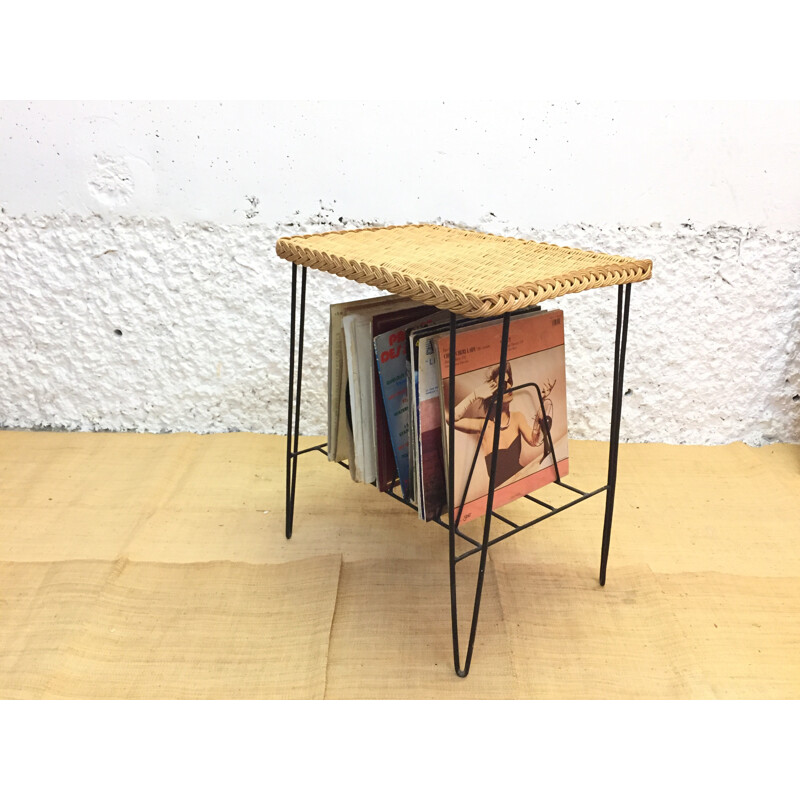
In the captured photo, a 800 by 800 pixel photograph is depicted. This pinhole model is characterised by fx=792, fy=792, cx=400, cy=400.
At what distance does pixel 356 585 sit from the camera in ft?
4.85

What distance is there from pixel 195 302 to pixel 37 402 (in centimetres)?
51

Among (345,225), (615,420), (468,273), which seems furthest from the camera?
(345,225)

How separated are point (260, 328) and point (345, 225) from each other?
13.1 inches

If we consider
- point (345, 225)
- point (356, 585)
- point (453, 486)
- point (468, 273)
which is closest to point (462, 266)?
point (468, 273)

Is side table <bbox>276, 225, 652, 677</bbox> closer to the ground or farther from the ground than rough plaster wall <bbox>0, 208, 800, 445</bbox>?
farther from the ground

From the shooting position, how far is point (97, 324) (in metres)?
1.98

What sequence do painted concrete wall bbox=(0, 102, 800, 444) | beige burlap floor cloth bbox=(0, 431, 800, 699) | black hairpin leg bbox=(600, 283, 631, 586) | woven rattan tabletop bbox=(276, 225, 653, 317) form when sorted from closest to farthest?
woven rattan tabletop bbox=(276, 225, 653, 317), beige burlap floor cloth bbox=(0, 431, 800, 699), black hairpin leg bbox=(600, 283, 631, 586), painted concrete wall bbox=(0, 102, 800, 444)

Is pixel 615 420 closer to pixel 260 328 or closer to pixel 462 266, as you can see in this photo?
pixel 462 266

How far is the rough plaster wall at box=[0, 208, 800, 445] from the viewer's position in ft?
6.24

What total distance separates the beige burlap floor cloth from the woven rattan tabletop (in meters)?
0.59

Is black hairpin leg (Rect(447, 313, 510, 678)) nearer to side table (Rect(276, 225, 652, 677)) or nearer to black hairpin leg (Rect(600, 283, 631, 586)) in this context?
side table (Rect(276, 225, 652, 677))

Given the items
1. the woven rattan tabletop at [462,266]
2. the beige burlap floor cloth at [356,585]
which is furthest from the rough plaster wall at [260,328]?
the woven rattan tabletop at [462,266]

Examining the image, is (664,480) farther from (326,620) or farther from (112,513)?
(112,513)

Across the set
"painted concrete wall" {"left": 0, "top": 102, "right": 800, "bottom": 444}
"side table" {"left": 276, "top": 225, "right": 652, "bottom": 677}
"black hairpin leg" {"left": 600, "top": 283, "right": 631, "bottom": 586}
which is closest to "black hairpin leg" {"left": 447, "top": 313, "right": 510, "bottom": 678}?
"side table" {"left": 276, "top": 225, "right": 652, "bottom": 677}
